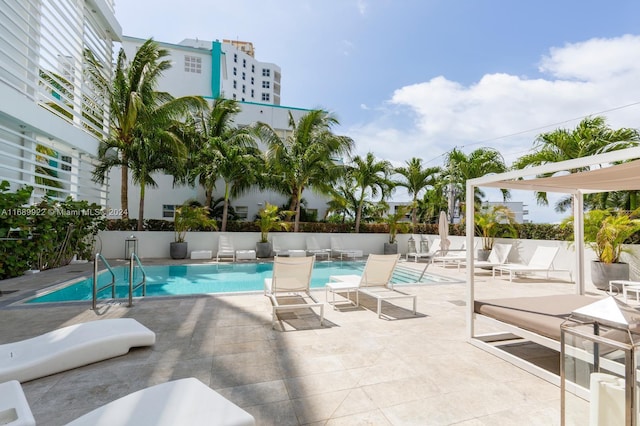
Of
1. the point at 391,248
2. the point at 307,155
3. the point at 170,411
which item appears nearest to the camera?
the point at 170,411

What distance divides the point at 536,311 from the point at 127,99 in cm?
1581

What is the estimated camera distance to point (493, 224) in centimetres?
1308

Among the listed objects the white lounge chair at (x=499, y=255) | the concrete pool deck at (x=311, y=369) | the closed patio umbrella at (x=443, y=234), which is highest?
the closed patio umbrella at (x=443, y=234)

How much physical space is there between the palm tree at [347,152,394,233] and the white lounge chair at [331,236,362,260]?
2045 millimetres

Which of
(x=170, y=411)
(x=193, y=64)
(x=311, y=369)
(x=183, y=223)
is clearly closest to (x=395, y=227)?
(x=183, y=223)

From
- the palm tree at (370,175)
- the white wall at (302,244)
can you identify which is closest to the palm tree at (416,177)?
the palm tree at (370,175)

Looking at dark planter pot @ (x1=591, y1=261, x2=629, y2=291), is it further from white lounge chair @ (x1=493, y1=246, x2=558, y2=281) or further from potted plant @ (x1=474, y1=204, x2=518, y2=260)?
potted plant @ (x1=474, y1=204, x2=518, y2=260)

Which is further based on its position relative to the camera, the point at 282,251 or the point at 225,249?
the point at 282,251

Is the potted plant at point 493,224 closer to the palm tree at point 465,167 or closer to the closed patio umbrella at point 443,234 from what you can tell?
the closed patio umbrella at point 443,234

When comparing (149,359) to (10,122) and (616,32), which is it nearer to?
(10,122)

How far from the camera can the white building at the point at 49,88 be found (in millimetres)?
8797

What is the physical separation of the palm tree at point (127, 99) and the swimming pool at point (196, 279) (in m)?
4.93

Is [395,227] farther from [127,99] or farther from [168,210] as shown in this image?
[127,99]

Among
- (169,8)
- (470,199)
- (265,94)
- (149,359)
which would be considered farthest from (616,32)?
(265,94)
